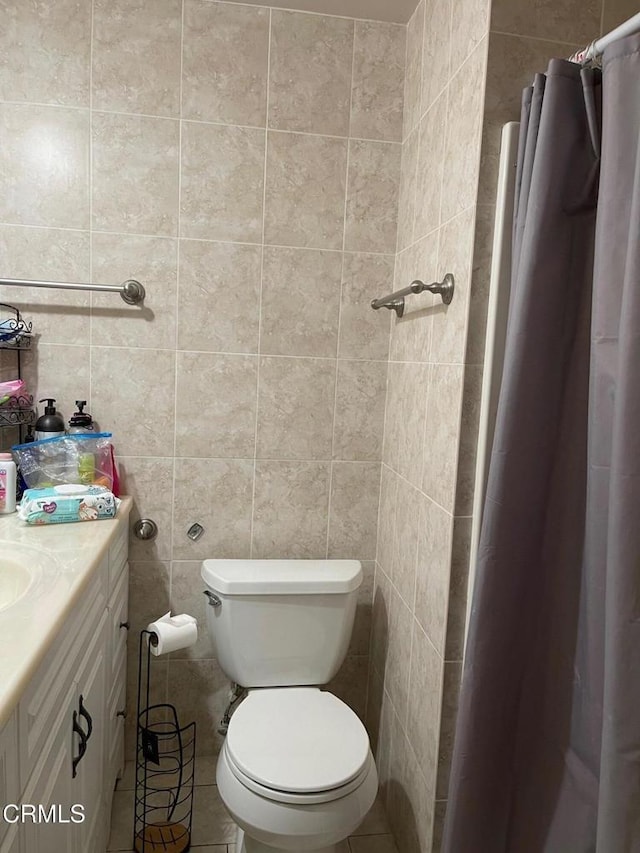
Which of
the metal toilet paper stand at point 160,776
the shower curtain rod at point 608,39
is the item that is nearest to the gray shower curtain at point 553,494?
the shower curtain rod at point 608,39

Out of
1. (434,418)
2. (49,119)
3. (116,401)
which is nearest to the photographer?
(434,418)

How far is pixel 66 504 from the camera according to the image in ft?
5.00

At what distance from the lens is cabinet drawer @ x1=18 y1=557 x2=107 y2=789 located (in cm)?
83

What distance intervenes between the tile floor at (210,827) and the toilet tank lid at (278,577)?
0.69m

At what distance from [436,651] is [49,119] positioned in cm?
181

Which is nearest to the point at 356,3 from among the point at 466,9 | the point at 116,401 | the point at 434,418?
the point at 466,9

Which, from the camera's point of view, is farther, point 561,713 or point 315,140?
point 315,140

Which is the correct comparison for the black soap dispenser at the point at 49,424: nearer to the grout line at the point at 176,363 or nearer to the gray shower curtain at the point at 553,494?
the grout line at the point at 176,363

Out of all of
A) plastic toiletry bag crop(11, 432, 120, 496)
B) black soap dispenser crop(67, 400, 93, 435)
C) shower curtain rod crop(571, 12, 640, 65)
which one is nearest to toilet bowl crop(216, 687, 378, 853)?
plastic toiletry bag crop(11, 432, 120, 496)

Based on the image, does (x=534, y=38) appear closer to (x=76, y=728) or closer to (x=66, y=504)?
(x=66, y=504)

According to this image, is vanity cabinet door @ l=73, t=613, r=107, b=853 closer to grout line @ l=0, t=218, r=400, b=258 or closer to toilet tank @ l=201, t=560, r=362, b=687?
toilet tank @ l=201, t=560, r=362, b=687

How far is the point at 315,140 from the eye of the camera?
1837 millimetres

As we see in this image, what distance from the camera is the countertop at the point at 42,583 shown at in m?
0.78

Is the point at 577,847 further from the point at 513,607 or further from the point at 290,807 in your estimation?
the point at 290,807
